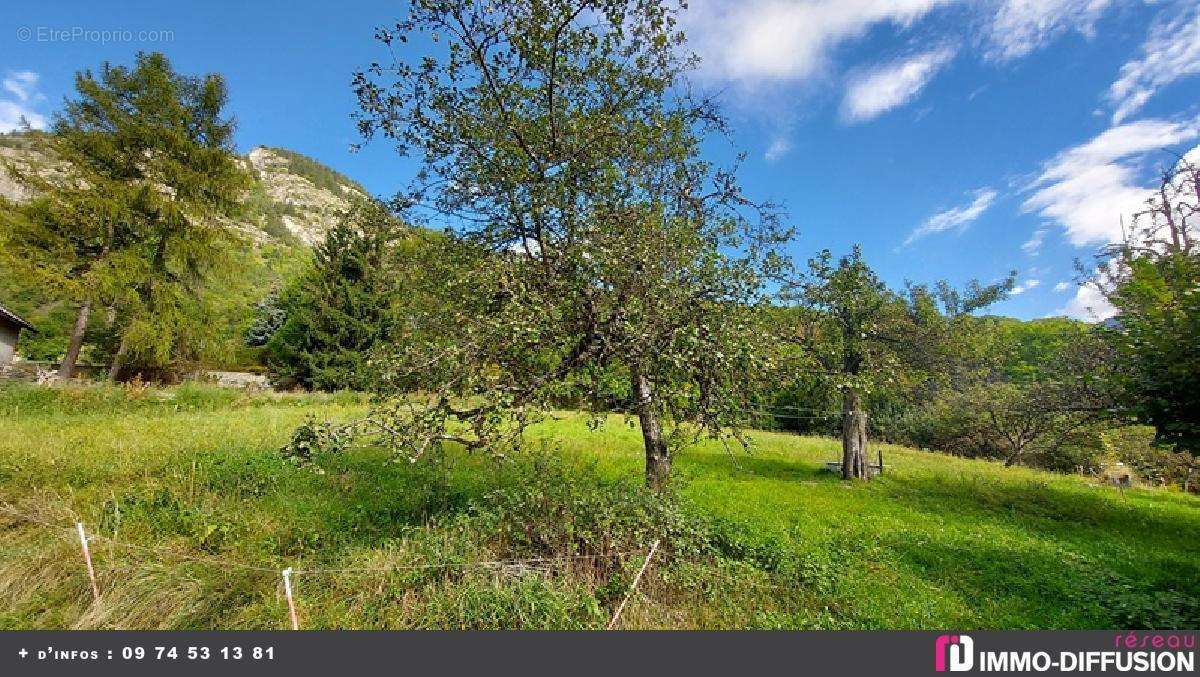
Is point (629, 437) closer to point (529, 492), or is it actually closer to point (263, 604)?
point (529, 492)

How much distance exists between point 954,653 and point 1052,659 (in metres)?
0.86

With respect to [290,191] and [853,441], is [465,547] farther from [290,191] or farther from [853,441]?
[290,191]

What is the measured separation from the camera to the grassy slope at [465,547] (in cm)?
495

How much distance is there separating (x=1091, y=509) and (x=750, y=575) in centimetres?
1391

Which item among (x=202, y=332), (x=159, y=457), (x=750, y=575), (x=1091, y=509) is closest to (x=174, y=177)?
(x=202, y=332)

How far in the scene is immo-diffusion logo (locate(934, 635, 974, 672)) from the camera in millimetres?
3967

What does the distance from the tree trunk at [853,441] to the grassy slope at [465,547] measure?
1.01 m

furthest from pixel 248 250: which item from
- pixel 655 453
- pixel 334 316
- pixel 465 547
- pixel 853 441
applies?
pixel 853 441

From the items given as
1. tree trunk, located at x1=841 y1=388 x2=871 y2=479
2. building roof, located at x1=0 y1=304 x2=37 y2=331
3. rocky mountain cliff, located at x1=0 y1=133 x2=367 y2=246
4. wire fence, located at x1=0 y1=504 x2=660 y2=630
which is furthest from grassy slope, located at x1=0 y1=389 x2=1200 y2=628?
rocky mountain cliff, located at x1=0 y1=133 x2=367 y2=246

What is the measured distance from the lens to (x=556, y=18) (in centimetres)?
582

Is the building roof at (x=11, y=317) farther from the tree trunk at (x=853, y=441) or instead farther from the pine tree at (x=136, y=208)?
the tree trunk at (x=853, y=441)

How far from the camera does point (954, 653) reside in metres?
4.00

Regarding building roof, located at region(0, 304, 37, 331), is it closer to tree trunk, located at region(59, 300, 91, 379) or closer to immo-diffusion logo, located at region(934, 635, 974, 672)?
tree trunk, located at region(59, 300, 91, 379)

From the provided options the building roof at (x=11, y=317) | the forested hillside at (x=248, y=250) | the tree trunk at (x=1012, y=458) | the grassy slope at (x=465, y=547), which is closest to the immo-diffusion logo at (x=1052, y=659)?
the grassy slope at (x=465, y=547)
